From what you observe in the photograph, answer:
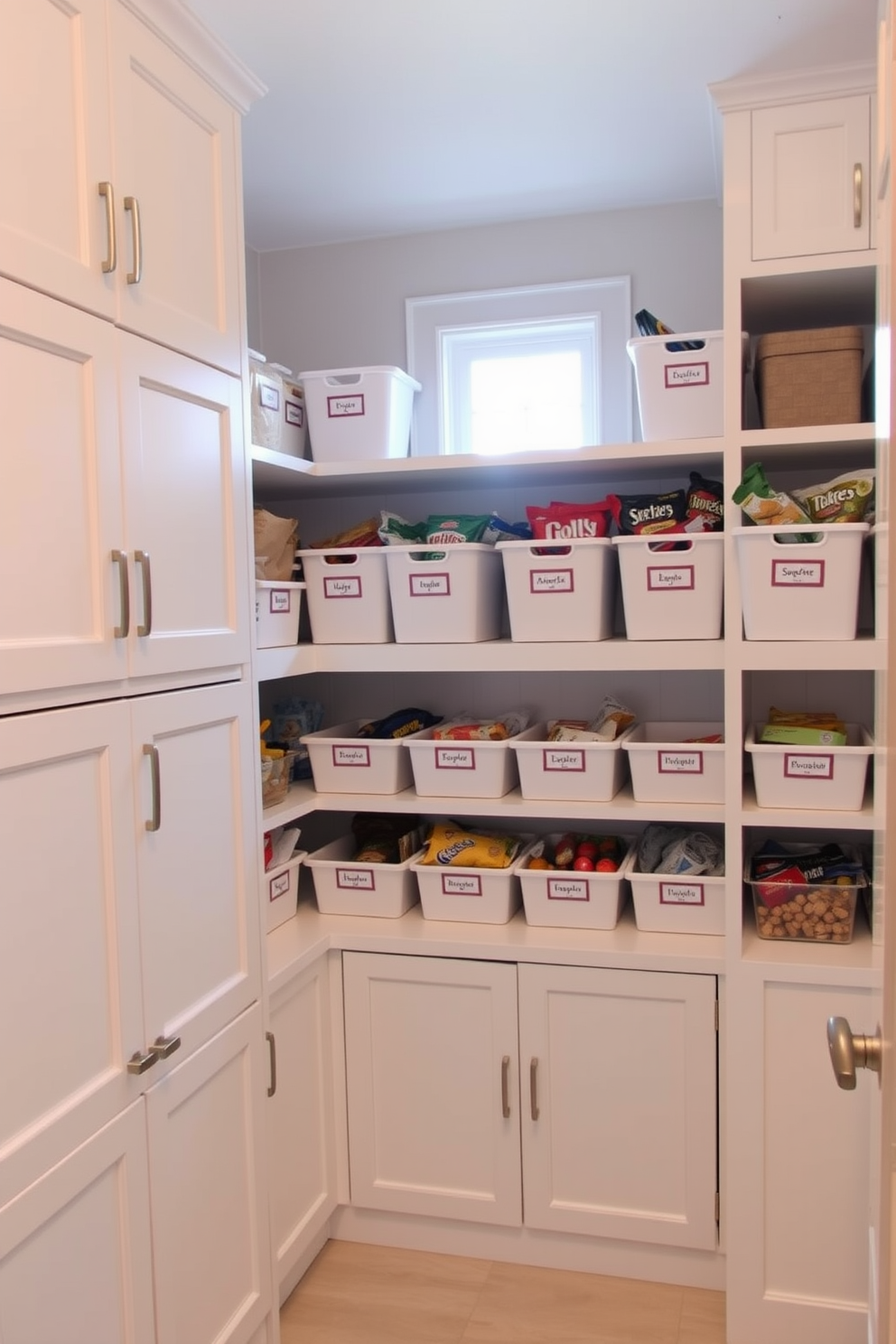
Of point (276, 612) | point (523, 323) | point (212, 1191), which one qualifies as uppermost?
point (523, 323)

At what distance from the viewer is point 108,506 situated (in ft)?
4.82

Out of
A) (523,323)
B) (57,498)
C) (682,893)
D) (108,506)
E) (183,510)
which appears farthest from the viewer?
(523,323)

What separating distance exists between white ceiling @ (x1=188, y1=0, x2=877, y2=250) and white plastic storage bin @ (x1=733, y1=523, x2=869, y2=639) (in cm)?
86

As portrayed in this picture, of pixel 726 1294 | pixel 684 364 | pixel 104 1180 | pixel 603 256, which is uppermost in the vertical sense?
pixel 603 256

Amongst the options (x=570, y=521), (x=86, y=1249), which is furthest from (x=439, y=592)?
(x=86, y=1249)

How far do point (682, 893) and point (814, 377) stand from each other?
1109 mm

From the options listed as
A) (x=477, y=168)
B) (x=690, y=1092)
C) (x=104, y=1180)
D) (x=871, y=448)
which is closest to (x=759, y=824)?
(x=690, y=1092)

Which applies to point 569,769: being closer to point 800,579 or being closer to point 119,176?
point 800,579

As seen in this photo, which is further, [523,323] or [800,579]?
[523,323]

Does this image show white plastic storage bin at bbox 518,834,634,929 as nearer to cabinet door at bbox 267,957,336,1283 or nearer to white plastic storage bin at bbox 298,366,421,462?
cabinet door at bbox 267,957,336,1283

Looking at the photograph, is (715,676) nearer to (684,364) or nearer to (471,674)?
(471,674)

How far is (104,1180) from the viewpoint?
4.90 ft

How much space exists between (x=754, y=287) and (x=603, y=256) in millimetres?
660

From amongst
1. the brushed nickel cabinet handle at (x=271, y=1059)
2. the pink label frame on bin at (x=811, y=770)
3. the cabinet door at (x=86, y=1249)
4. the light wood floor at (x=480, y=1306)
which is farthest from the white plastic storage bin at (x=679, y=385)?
the light wood floor at (x=480, y=1306)
